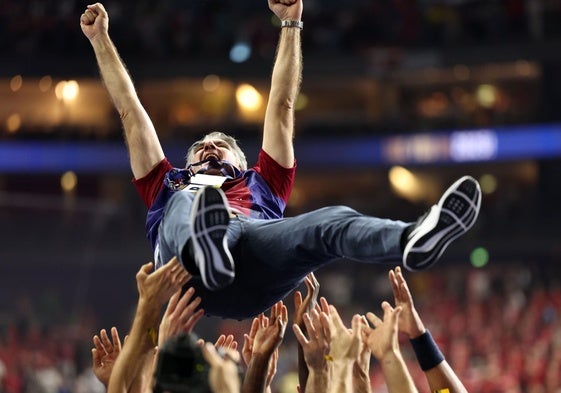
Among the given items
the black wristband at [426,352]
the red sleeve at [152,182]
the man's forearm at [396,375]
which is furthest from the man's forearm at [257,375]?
the red sleeve at [152,182]

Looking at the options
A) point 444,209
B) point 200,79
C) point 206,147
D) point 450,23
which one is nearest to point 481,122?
point 450,23

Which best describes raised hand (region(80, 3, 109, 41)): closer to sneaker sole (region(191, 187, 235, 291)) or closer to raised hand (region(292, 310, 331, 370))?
sneaker sole (region(191, 187, 235, 291))

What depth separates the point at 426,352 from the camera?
13.3ft

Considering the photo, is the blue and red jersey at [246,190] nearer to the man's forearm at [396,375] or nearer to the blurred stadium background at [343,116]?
the man's forearm at [396,375]

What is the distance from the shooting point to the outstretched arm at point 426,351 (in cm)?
401

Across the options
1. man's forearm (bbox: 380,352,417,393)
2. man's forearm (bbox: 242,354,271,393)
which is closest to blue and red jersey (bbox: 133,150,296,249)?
man's forearm (bbox: 242,354,271,393)

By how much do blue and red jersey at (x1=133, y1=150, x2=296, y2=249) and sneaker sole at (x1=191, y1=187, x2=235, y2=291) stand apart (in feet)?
3.91

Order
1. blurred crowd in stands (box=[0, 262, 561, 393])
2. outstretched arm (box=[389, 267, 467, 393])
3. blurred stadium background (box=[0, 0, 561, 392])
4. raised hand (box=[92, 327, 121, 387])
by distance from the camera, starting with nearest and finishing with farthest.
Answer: outstretched arm (box=[389, 267, 467, 393]) < raised hand (box=[92, 327, 121, 387]) < blurred crowd in stands (box=[0, 262, 561, 393]) < blurred stadium background (box=[0, 0, 561, 392])

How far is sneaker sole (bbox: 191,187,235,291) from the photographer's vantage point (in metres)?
3.93

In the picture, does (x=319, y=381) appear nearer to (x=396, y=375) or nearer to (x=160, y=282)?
(x=396, y=375)

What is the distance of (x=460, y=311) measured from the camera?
15.6m

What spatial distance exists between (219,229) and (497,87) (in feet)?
70.8

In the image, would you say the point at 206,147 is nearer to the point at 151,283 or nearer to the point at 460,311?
the point at 151,283

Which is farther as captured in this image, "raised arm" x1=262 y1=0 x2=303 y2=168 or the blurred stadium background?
the blurred stadium background
